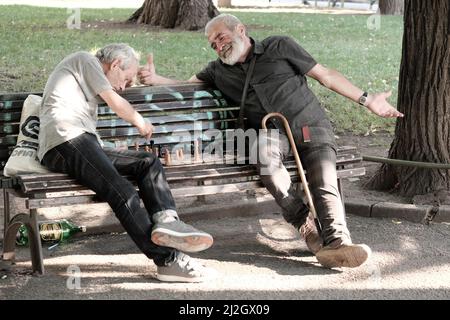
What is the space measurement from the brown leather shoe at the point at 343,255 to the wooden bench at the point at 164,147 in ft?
2.00

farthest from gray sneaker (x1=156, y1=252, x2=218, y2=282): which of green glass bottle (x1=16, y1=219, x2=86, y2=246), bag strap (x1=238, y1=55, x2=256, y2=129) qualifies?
bag strap (x1=238, y1=55, x2=256, y2=129)

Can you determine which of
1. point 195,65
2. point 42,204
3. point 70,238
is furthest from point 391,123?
point 42,204

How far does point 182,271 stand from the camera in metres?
4.42

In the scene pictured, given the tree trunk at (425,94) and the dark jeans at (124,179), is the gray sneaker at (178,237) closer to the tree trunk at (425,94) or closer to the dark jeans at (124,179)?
Result: the dark jeans at (124,179)

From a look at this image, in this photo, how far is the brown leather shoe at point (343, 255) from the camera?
4.51 meters

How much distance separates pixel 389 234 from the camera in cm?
542

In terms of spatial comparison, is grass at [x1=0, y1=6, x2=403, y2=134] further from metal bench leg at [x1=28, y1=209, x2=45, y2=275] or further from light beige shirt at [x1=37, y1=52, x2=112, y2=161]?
metal bench leg at [x1=28, y1=209, x2=45, y2=275]

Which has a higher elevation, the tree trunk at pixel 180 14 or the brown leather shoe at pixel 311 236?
the tree trunk at pixel 180 14

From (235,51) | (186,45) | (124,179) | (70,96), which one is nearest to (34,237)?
(124,179)

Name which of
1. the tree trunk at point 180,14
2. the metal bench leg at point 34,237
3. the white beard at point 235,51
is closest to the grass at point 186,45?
the tree trunk at point 180,14

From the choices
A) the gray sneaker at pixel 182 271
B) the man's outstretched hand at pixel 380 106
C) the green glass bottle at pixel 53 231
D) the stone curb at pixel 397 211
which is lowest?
the stone curb at pixel 397 211

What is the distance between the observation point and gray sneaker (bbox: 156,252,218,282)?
4.43m

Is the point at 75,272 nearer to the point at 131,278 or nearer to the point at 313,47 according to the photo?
the point at 131,278
